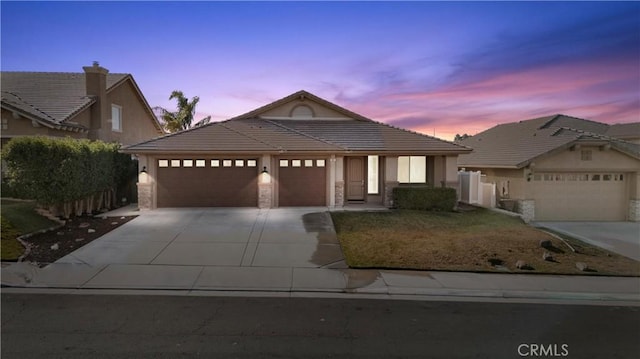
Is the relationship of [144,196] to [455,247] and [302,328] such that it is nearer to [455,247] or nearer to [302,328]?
[455,247]

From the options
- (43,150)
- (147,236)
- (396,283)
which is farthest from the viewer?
(43,150)

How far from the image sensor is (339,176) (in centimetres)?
1853

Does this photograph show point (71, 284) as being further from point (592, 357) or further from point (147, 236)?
point (592, 357)

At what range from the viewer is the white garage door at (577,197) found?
806 inches

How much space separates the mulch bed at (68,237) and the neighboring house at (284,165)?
257 centimetres

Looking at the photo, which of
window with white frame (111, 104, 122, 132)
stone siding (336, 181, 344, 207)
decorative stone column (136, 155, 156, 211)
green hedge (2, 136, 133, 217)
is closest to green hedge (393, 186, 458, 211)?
stone siding (336, 181, 344, 207)

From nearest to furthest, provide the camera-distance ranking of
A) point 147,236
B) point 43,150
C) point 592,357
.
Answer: point 592,357, point 147,236, point 43,150

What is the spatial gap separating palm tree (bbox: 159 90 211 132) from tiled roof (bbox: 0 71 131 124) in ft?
32.6

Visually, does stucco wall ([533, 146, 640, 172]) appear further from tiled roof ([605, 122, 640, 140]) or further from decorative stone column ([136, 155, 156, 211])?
tiled roof ([605, 122, 640, 140])

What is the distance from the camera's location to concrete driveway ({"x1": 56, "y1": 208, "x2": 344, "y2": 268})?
1020cm

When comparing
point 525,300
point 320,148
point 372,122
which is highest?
point 372,122

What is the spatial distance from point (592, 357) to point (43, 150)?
50.0 ft

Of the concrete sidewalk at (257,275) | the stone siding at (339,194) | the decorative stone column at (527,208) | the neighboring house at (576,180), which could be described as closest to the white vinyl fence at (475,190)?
the neighboring house at (576,180)

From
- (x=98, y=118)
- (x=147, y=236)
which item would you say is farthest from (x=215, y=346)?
(x=98, y=118)
